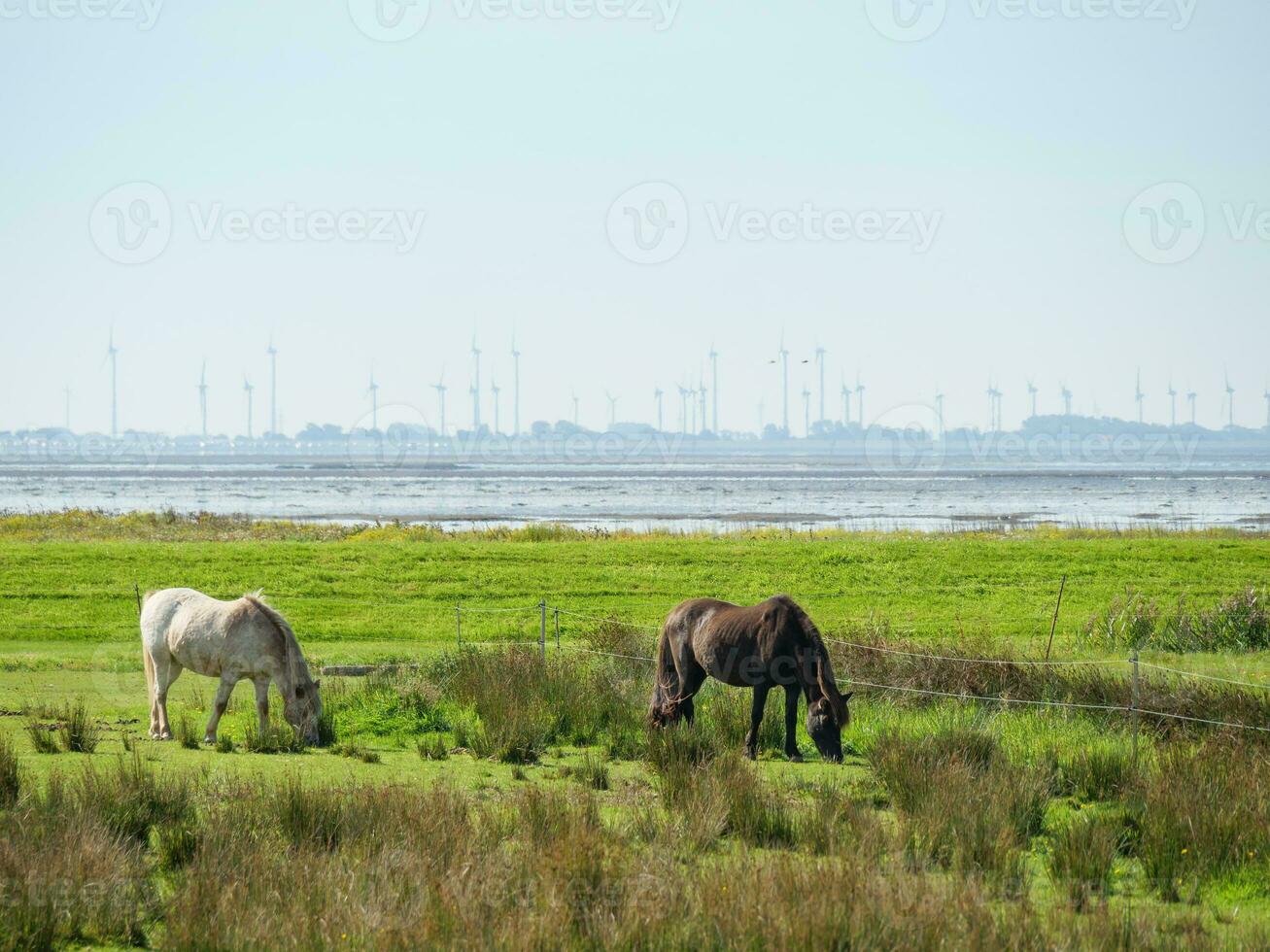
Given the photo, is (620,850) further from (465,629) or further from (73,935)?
(465,629)

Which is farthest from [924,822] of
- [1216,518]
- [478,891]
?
[1216,518]

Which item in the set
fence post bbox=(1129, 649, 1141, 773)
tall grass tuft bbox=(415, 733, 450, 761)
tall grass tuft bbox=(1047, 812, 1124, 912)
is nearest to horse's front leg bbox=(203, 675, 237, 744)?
tall grass tuft bbox=(415, 733, 450, 761)

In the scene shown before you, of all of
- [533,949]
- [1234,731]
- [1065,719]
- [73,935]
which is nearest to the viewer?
[533,949]

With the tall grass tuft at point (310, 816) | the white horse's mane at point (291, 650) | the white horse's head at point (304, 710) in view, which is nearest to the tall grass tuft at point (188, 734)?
the white horse's head at point (304, 710)

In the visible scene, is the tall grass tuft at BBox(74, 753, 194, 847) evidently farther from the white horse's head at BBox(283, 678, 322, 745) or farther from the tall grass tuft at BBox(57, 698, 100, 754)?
the white horse's head at BBox(283, 678, 322, 745)

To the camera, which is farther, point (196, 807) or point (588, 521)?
point (588, 521)

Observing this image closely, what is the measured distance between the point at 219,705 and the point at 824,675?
6609 mm

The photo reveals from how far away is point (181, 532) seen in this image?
51125 millimetres

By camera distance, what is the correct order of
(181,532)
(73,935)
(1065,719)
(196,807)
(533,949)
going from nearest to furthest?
(533,949)
(73,935)
(196,807)
(1065,719)
(181,532)

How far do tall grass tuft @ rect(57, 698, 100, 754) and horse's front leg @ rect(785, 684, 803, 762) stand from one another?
7.18m

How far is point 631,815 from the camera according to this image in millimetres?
10336

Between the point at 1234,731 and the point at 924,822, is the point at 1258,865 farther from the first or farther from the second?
the point at 1234,731

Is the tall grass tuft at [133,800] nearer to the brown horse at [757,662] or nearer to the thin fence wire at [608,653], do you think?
the brown horse at [757,662]

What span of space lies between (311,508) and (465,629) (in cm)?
5710
